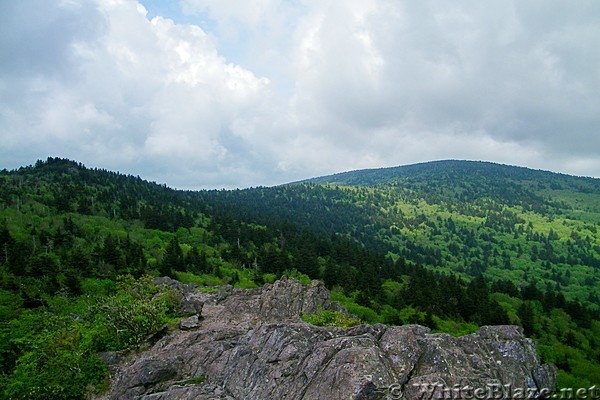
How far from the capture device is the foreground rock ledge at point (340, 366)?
866 inches

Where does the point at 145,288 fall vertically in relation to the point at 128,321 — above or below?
above

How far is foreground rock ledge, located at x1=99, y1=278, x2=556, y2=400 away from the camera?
22000 millimetres

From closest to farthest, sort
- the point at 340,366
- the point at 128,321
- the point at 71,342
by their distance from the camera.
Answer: the point at 340,366, the point at 71,342, the point at 128,321

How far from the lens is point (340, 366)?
2294 cm

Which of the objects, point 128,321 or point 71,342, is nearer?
point 71,342

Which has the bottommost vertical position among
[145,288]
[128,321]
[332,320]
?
[332,320]

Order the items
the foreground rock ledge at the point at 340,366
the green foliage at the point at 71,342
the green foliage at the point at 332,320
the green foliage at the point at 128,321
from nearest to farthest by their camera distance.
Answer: the foreground rock ledge at the point at 340,366 < the green foliage at the point at 71,342 < the green foliage at the point at 332,320 < the green foliage at the point at 128,321

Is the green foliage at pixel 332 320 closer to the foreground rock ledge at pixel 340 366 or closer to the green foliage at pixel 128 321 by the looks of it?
the foreground rock ledge at pixel 340 366

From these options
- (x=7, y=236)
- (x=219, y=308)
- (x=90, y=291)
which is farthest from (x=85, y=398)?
(x=7, y=236)

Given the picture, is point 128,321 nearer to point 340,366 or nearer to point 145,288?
point 145,288

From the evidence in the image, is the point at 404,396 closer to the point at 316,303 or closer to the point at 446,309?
the point at 316,303

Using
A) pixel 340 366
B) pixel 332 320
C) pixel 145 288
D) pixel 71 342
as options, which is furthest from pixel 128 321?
pixel 340 366

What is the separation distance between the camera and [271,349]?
2945 cm

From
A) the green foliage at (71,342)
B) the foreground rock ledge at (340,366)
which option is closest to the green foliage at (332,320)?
the foreground rock ledge at (340,366)
